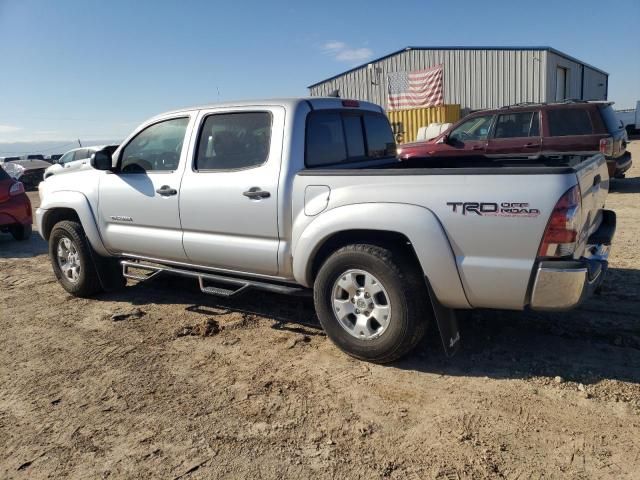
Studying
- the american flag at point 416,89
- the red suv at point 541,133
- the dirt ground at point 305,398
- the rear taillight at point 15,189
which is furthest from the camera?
the american flag at point 416,89

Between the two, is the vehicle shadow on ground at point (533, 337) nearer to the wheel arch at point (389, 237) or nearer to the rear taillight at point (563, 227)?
the wheel arch at point (389, 237)

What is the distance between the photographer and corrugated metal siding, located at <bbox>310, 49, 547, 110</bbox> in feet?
76.2

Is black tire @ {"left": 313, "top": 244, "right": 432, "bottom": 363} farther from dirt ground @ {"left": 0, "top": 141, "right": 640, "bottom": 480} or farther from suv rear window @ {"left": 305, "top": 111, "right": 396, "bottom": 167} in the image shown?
suv rear window @ {"left": 305, "top": 111, "right": 396, "bottom": 167}

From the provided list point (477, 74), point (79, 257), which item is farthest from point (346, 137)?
point (477, 74)

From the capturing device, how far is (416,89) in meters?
25.4

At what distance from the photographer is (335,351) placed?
13.5 ft

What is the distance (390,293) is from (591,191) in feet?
4.81

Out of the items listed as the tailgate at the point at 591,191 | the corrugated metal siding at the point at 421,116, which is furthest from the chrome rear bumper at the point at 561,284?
the corrugated metal siding at the point at 421,116

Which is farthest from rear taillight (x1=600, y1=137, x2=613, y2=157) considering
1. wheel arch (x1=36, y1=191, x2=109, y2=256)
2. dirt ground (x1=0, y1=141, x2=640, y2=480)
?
wheel arch (x1=36, y1=191, x2=109, y2=256)

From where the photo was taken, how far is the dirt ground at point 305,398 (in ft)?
9.13

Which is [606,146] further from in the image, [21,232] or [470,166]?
[21,232]

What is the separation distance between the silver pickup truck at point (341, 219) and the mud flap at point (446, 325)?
0.01m

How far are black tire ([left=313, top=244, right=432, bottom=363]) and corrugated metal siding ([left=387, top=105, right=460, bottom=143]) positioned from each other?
63.0 feet

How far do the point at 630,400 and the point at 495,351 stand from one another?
0.96 m
